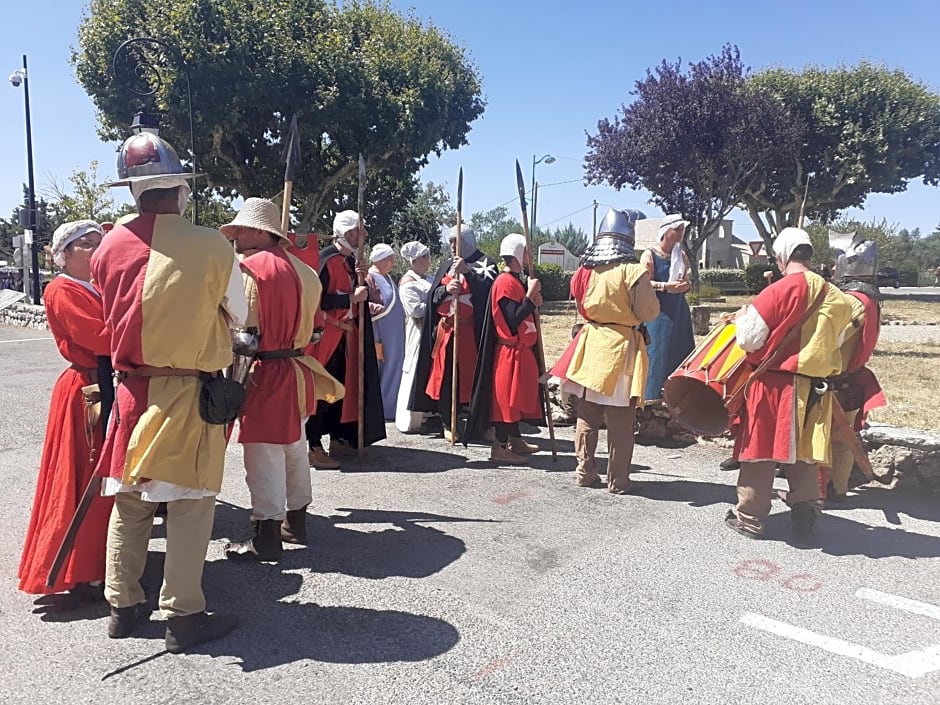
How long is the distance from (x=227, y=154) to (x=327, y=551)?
60.0 ft

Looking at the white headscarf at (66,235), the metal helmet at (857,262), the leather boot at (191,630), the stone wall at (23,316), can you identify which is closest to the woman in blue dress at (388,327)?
the white headscarf at (66,235)

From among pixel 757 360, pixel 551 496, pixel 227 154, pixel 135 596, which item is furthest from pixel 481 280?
pixel 227 154

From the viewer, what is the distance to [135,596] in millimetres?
3037

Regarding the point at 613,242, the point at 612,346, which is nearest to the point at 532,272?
the point at 613,242

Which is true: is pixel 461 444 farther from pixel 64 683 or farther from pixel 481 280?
pixel 64 683

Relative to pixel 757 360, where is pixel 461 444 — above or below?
below

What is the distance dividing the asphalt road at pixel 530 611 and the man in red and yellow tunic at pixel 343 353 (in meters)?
0.78

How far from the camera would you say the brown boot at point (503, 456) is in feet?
19.6

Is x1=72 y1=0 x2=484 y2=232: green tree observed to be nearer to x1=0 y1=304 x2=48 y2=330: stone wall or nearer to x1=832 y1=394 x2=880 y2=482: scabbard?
x1=0 y1=304 x2=48 y2=330: stone wall

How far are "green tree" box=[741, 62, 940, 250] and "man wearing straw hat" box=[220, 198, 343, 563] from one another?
2563cm

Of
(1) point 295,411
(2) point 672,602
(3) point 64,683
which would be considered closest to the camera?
(3) point 64,683

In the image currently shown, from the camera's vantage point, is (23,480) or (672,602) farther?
(23,480)

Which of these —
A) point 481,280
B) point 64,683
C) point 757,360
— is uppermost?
point 481,280

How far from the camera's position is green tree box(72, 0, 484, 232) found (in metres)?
17.9
